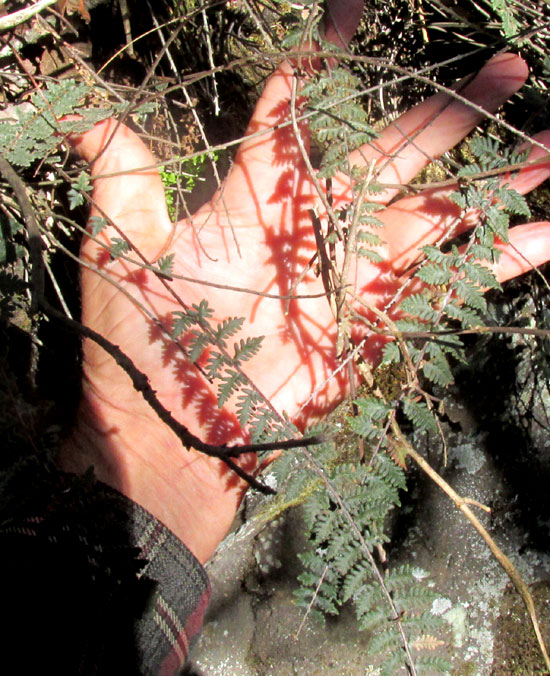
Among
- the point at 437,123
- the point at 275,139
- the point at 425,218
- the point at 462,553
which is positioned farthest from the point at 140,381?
the point at 462,553

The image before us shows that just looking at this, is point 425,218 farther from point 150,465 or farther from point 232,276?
point 150,465

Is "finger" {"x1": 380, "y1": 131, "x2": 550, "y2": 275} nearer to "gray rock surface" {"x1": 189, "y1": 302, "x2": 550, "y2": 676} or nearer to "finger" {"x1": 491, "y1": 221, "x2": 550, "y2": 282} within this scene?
"finger" {"x1": 491, "y1": 221, "x2": 550, "y2": 282}

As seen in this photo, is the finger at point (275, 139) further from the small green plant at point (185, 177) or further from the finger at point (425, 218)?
the finger at point (425, 218)

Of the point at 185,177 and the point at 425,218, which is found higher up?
the point at 185,177

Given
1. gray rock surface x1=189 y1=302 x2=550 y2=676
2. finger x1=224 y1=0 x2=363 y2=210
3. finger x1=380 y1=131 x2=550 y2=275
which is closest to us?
finger x1=224 y1=0 x2=363 y2=210

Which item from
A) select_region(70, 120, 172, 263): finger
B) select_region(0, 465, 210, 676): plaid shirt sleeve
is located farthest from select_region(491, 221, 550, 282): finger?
select_region(0, 465, 210, 676): plaid shirt sleeve

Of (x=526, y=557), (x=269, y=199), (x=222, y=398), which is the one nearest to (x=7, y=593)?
(x=222, y=398)

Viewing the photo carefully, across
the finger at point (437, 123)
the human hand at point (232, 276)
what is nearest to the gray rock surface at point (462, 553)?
the human hand at point (232, 276)
